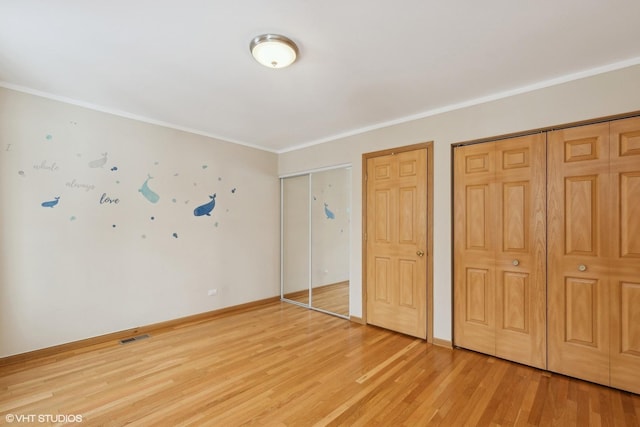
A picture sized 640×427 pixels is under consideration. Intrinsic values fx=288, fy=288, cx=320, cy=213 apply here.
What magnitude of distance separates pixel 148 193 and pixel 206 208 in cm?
76

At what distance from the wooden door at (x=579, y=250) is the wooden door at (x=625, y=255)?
1.6 inches

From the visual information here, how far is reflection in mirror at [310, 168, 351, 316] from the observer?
4137 millimetres

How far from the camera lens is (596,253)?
7.80ft

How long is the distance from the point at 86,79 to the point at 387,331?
4.10 m

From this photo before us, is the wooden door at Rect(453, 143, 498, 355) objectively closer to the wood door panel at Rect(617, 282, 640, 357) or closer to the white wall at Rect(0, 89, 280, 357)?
the wood door panel at Rect(617, 282, 640, 357)

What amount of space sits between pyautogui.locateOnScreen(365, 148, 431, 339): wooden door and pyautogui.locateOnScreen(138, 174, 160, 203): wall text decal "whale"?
272 centimetres

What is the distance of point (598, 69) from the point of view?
235 centimetres

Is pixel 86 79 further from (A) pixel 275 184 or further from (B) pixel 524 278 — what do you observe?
(B) pixel 524 278

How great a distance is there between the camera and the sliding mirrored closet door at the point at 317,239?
4.18 meters

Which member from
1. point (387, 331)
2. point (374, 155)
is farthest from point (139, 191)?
point (387, 331)

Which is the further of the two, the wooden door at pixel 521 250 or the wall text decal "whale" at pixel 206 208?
the wall text decal "whale" at pixel 206 208

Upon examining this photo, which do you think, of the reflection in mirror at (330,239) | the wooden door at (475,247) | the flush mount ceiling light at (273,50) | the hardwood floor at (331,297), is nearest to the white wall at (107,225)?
the hardwood floor at (331,297)

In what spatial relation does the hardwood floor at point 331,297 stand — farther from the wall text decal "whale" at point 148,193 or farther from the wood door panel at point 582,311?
the wall text decal "whale" at point 148,193

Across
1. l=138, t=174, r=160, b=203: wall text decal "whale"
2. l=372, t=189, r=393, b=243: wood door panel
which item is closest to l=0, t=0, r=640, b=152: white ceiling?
l=138, t=174, r=160, b=203: wall text decal "whale"
